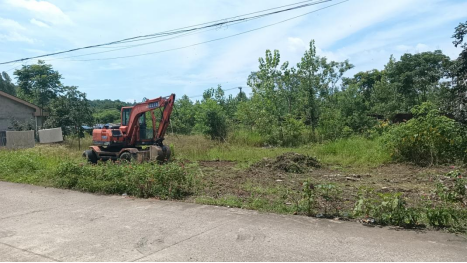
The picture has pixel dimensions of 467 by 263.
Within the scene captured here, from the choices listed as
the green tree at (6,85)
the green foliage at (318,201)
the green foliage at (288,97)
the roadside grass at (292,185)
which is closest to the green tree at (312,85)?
the green foliage at (288,97)

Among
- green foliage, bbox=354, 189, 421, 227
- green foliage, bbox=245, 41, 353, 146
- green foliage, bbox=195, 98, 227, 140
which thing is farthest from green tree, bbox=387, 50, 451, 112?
green foliage, bbox=354, 189, 421, 227

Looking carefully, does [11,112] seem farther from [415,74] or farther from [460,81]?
[415,74]

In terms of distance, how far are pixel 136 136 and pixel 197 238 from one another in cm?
1093

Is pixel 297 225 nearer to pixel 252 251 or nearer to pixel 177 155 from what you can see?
pixel 252 251

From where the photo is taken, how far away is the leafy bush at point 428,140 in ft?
44.3

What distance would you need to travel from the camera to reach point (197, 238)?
5633 millimetres

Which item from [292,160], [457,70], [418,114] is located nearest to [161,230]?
[457,70]

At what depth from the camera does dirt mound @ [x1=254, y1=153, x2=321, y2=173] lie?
1322 centimetres

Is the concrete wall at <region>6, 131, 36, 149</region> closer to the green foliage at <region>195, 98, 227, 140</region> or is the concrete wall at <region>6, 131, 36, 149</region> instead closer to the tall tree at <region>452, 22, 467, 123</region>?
the green foliage at <region>195, 98, 227, 140</region>

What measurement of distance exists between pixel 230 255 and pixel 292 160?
940 cm

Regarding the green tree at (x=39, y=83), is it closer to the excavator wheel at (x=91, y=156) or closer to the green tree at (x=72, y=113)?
the green tree at (x=72, y=113)

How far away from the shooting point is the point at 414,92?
3469cm

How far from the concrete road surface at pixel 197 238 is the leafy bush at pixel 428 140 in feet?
30.6

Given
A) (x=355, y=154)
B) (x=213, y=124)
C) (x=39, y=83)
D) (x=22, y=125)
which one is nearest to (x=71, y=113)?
(x=22, y=125)
